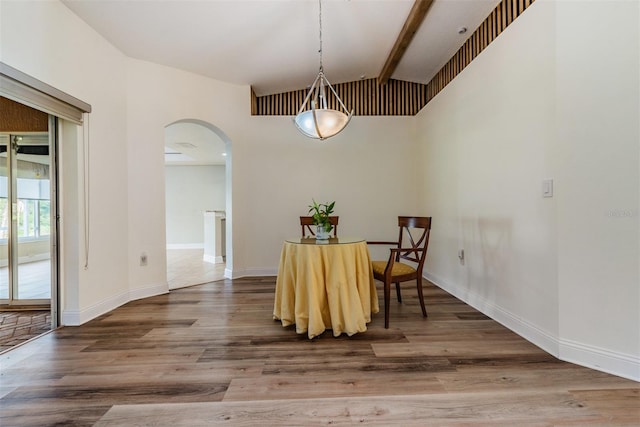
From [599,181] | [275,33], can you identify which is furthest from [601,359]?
[275,33]

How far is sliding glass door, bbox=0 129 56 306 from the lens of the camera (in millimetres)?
3043

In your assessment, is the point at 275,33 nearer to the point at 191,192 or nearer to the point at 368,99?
the point at 368,99

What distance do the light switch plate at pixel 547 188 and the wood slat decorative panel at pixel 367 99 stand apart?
285 cm

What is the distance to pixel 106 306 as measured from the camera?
2867mm

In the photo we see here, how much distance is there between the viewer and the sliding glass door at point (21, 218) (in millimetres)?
3043

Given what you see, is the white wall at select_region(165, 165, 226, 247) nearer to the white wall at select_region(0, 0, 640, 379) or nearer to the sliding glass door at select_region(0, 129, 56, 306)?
the white wall at select_region(0, 0, 640, 379)

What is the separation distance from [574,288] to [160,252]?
4116mm

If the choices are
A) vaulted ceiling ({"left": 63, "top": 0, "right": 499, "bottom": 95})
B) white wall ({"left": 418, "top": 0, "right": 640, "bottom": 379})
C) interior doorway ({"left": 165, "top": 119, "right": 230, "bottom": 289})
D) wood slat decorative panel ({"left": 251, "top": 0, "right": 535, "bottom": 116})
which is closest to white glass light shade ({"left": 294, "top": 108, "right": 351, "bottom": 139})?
vaulted ceiling ({"left": 63, "top": 0, "right": 499, "bottom": 95})

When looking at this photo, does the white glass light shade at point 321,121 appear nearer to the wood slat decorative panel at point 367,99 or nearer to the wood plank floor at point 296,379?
the wood plank floor at point 296,379

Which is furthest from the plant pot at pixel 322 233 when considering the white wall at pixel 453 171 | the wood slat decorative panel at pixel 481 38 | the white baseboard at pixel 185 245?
the white baseboard at pixel 185 245

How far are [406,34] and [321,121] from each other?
1.50m

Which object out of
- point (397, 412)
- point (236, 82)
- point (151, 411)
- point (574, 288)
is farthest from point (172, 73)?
point (574, 288)

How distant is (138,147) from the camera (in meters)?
3.30

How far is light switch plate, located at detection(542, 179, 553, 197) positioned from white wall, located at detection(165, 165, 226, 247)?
25.6 feet
